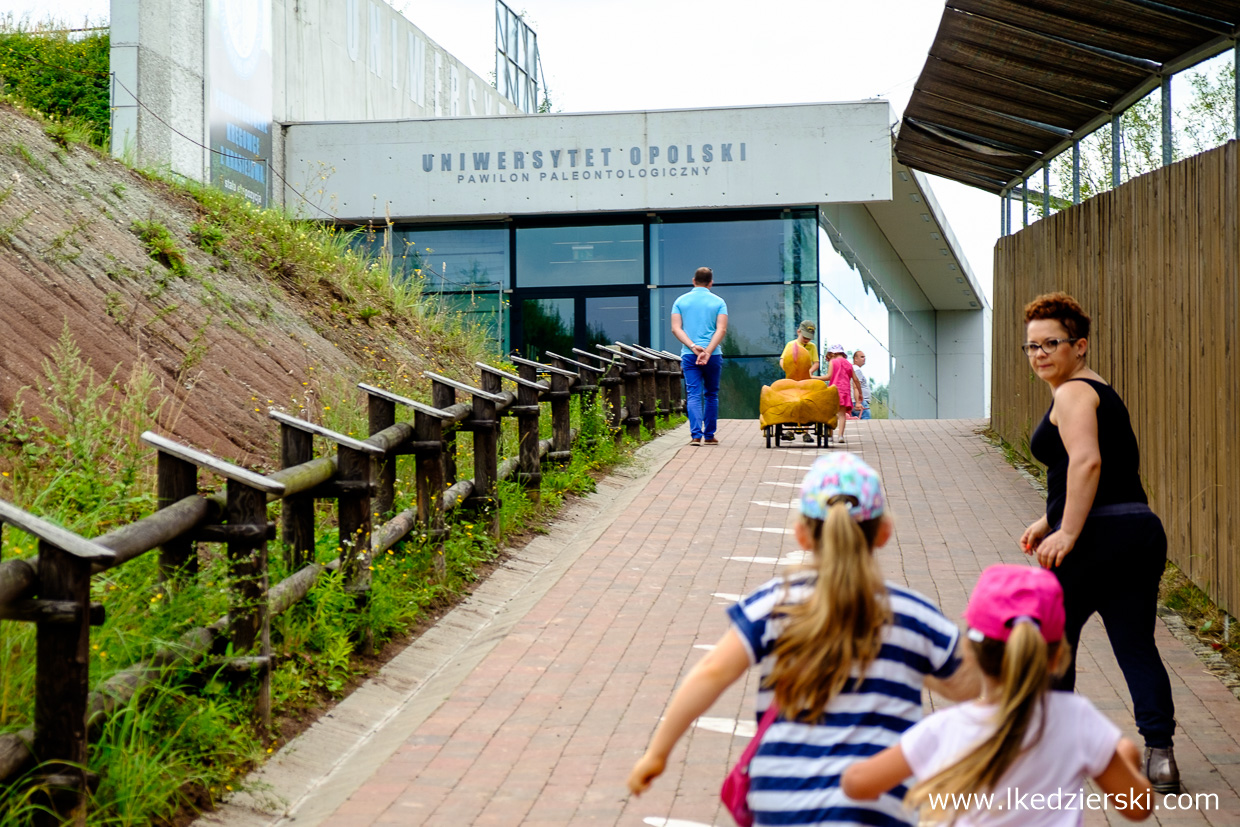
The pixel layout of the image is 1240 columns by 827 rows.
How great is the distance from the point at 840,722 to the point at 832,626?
0.72ft

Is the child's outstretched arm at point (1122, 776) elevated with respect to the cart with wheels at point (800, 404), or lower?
lower

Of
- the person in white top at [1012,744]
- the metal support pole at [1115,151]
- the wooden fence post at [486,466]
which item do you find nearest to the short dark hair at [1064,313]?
the person in white top at [1012,744]

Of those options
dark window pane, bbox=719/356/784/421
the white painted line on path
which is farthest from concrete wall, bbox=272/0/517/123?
the white painted line on path

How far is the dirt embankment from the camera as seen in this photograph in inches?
386

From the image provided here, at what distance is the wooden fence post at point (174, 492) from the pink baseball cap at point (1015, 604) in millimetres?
3716

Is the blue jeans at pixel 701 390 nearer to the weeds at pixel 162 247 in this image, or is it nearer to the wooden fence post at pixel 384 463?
the weeds at pixel 162 247

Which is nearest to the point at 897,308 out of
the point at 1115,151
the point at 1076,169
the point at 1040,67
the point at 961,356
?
the point at 961,356

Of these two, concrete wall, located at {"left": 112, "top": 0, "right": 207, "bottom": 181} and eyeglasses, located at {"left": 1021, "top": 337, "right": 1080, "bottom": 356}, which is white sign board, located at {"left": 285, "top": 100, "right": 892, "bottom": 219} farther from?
eyeglasses, located at {"left": 1021, "top": 337, "right": 1080, "bottom": 356}

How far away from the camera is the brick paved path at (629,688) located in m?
5.06

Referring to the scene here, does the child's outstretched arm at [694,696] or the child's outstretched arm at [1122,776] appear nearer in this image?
the child's outstretched arm at [1122,776]

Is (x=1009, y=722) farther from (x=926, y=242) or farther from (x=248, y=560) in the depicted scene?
(x=926, y=242)

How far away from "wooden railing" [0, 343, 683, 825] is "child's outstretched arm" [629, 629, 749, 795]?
6.87ft

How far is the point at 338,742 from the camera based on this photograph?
5941 mm

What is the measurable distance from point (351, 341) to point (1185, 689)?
33.0 ft
